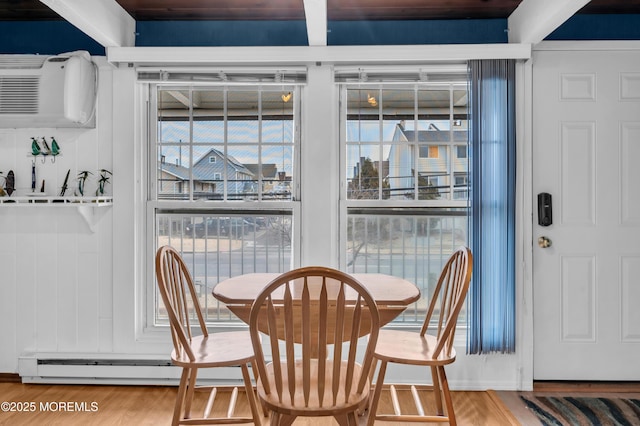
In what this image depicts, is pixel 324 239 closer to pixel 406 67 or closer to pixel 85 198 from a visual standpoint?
pixel 406 67

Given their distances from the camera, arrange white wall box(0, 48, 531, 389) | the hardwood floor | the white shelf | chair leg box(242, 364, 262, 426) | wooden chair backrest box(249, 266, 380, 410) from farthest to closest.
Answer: white wall box(0, 48, 531, 389) → the white shelf → the hardwood floor → chair leg box(242, 364, 262, 426) → wooden chair backrest box(249, 266, 380, 410)

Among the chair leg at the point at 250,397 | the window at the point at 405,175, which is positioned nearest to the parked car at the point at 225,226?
the window at the point at 405,175

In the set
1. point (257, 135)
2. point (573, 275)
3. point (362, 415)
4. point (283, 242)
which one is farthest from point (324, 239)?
point (573, 275)

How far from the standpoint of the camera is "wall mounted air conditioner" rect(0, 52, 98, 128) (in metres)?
2.70

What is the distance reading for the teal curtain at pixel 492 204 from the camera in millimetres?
2709

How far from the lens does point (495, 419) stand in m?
2.40

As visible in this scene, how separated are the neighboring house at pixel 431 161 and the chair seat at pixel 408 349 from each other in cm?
99

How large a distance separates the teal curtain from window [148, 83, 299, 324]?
112cm

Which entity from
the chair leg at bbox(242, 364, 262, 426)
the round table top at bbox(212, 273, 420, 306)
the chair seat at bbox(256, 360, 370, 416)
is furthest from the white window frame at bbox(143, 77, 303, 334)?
the chair seat at bbox(256, 360, 370, 416)

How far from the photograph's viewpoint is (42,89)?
272cm

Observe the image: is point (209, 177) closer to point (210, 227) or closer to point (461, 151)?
point (210, 227)

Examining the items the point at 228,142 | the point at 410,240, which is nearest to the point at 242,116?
the point at 228,142

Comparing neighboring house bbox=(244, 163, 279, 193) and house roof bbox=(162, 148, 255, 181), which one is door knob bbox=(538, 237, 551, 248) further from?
house roof bbox=(162, 148, 255, 181)

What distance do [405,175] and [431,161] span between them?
186 mm
